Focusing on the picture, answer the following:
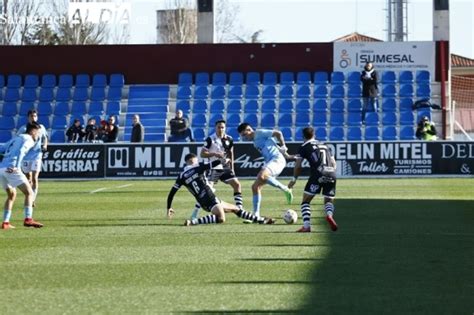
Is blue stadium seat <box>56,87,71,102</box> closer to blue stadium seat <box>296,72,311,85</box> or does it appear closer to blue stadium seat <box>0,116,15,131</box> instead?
blue stadium seat <box>0,116,15,131</box>

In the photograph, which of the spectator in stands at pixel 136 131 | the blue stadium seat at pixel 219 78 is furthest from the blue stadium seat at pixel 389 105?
the spectator in stands at pixel 136 131

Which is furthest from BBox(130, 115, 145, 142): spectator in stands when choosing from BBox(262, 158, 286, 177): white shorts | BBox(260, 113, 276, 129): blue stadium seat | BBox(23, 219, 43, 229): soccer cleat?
BBox(23, 219, 43, 229): soccer cleat

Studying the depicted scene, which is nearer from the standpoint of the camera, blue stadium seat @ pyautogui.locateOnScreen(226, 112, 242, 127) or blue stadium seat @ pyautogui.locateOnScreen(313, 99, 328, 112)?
blue stadium seat @ pyautogui.locateOnScreen(226, 112, 242, 127)

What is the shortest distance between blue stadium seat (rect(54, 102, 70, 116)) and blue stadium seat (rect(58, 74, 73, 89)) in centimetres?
102

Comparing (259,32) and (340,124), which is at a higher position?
(259,32)

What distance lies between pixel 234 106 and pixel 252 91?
4.42ft

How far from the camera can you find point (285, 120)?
46.4 meters

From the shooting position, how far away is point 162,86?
49.6 meters

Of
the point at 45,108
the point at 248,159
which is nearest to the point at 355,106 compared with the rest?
the point at 248,159

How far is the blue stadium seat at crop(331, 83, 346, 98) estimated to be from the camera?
4747 centimetres

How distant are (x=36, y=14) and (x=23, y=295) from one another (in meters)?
76.1

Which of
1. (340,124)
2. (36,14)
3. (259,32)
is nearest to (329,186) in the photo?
(340,124)

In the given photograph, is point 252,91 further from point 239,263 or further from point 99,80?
point 239,263

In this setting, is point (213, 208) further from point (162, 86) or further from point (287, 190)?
point (162, 86)
